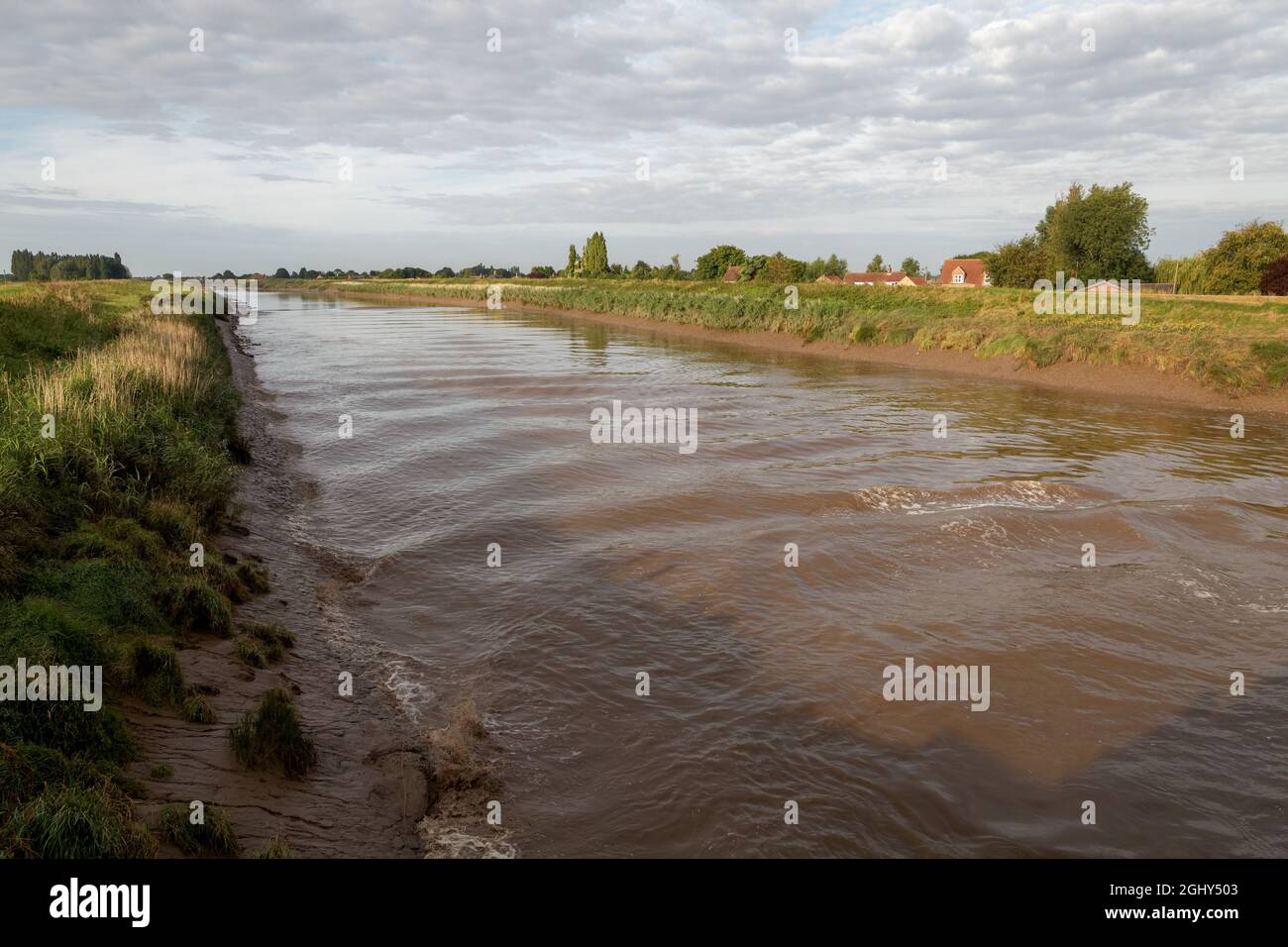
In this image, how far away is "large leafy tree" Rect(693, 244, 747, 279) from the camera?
88.2m

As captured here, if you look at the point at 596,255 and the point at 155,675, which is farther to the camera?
the point at 596,255

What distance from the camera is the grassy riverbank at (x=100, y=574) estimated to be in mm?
4027

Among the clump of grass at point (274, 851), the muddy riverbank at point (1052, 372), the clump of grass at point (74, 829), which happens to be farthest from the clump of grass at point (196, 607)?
the muddy riverbank at point (1052, 372)

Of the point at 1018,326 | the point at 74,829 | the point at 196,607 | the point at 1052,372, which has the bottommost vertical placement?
the point at 74,829

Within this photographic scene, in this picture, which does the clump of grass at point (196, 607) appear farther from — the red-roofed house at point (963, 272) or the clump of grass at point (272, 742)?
the red-roofed house at point (963, 272)

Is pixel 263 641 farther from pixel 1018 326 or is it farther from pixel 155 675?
pixel 1018 326

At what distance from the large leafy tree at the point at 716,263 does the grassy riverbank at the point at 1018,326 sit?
33.7m

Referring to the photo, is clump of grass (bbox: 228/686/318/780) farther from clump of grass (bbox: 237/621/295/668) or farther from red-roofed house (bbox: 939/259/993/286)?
red-roofed house (bbox: 939/259/993/286)

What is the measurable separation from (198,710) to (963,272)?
337 ft

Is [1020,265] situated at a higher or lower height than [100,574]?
higher

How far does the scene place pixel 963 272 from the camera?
9438 centimetres

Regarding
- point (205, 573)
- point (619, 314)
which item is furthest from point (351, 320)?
point (205, 573)

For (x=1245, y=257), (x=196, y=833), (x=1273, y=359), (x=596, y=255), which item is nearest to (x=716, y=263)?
(x=596, y=255)

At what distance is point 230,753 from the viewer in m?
5.30
